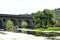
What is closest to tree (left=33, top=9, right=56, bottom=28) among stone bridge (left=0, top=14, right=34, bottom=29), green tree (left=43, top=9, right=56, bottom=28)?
green tree (left=43, top=9, right=56, bottom=28)

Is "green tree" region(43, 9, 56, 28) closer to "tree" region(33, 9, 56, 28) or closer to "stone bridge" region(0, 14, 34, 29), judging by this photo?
"tree" region(33, 9, 56, 28)

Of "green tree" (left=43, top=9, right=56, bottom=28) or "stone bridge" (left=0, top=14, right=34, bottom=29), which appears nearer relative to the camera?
→ "green tree" (left=43, top=9, right=56, bottom=28)

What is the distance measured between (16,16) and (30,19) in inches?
178

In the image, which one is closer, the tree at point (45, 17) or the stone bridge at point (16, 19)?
the tree at point (45, 17)

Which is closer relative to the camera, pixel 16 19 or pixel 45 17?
pixel 45 17

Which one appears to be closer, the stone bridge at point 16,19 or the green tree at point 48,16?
the green tree at point 48,16

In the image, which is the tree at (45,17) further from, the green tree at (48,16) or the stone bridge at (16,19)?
the stone bridge at (16,19)

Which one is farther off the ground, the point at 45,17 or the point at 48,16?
the point at 48,16

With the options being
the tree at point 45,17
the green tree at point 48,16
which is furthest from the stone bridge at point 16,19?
the green tree at point 48,16

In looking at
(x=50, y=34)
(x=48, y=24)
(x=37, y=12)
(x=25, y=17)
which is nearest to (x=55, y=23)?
(x=48, y=24)

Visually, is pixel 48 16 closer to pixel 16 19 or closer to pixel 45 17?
pixel 45 17

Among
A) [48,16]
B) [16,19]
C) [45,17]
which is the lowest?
[16,19]

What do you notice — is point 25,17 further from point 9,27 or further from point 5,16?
point 9,27

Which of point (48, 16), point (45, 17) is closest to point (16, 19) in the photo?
point (45, 17)
